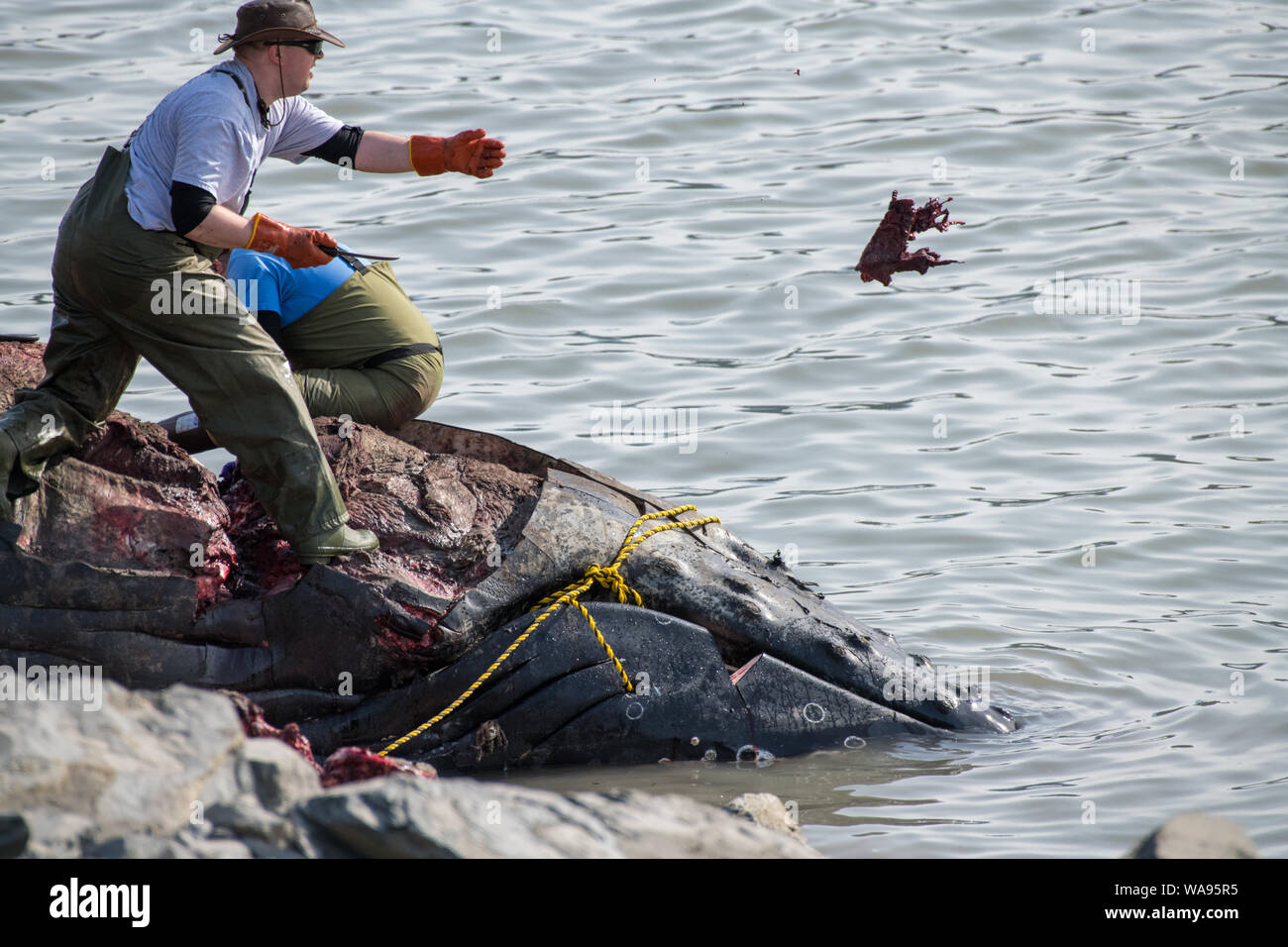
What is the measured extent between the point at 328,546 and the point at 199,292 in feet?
2.91

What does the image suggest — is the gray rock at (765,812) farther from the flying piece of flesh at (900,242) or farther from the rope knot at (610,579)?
the flying piece of flesh at (900,242)

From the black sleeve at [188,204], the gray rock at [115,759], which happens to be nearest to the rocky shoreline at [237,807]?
the gray rock at [115,759]

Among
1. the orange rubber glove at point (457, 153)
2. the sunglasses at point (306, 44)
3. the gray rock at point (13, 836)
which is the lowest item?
the gray rock at point (13, 836)

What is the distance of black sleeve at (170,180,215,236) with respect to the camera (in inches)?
182

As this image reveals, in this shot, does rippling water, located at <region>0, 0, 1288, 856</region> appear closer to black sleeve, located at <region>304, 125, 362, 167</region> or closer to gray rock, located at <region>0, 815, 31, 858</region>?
gray rock, located at <region>0, 815, 31, 858</region>

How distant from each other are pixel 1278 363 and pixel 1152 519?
2486mm

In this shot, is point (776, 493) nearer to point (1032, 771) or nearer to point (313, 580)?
point (1032, 771)

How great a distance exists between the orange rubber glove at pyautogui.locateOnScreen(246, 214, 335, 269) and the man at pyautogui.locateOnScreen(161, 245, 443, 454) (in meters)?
0.64

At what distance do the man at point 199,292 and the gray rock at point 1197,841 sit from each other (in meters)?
2.64

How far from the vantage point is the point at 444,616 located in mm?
4918

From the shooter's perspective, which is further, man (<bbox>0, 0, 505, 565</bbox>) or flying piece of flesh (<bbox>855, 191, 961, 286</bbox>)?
flying piece of flesh (<bbox>855, 191, 961, 286</bbox>)

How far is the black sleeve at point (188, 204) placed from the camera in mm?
4617

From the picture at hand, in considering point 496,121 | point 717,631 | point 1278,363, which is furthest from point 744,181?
point 717,631

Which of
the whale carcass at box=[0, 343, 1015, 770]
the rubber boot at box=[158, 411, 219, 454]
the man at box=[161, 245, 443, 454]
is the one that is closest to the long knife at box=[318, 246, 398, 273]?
the man at box=[161, 245, 443, 454]
